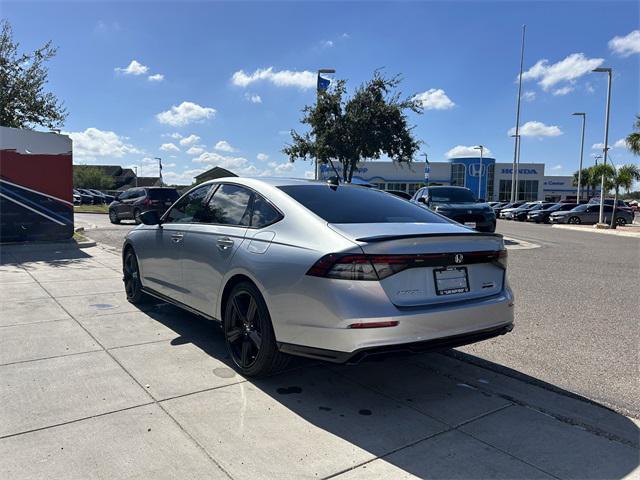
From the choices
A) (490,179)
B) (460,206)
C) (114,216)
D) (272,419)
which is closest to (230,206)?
(272,419)

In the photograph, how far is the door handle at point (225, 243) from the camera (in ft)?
13.8

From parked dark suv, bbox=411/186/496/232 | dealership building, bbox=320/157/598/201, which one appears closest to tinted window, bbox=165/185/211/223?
parked dark suv, bbox=411/186/496/232

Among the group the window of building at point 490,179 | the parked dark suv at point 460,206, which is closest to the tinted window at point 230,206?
the parked dark suv at point 460,206

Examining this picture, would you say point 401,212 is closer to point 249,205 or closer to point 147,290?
point 249,205

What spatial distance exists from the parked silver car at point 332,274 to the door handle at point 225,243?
0.5 inches

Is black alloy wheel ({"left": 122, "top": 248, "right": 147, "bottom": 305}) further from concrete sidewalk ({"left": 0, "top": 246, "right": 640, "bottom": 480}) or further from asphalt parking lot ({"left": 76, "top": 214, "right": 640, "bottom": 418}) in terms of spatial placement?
asphalt parking lot ({"left": 76, "top": 214, "right": 640, "bottom": 418})

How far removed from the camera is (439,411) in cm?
358

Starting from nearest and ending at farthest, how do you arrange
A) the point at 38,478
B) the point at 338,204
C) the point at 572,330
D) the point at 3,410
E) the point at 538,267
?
the point at 38,478
the point at 3,410
the point at 338,204
the point at 572,330
the point at 538,267

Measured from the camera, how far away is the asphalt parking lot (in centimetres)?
418

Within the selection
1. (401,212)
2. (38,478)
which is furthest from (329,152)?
(38,478)

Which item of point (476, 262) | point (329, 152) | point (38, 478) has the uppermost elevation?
point (329, 152)

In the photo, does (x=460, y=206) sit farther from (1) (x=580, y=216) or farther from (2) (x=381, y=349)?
(1) (x=580, y=216)

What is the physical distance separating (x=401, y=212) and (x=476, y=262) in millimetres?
875

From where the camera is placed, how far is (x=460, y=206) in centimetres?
1391
